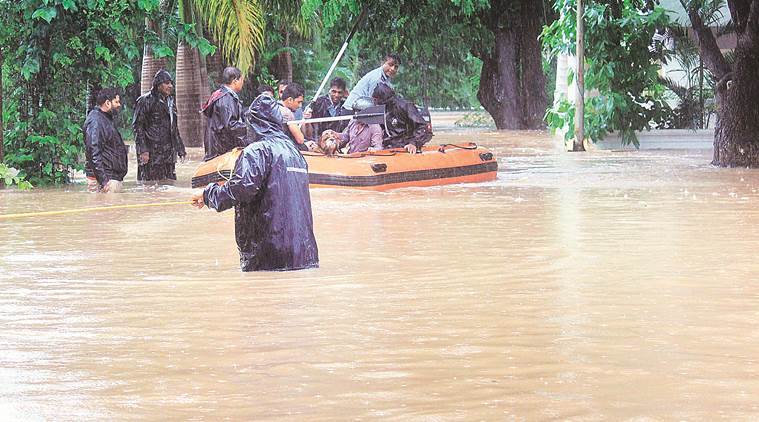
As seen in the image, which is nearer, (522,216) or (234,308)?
(234,308)

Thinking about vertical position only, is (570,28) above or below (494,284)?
above

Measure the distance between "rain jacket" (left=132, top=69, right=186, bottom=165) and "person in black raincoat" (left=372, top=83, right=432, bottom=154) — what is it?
3.17 metres

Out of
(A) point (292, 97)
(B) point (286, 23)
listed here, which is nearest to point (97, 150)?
(A) point (292, 97)

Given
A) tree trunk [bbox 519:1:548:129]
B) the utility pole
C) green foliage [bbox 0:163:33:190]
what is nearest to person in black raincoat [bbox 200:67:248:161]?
green foliage [bbox 0:163:33:190]

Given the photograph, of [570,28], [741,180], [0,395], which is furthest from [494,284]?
[570,28]

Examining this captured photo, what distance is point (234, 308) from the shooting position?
959cm

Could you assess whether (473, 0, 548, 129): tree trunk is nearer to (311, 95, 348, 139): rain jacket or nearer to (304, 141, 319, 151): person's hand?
(311, 95, 348, 139): rain jacket

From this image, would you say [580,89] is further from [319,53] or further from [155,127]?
[319,53]

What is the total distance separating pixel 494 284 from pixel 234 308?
2.01 m

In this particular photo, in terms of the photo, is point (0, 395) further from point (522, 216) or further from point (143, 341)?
point (522, 216)

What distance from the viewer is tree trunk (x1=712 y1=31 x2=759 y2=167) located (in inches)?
942

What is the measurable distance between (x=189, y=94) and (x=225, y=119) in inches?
555

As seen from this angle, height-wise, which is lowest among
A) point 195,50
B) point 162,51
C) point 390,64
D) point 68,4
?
point 390,64

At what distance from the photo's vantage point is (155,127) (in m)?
21.8
